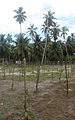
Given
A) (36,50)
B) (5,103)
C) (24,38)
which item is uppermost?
(24,38)

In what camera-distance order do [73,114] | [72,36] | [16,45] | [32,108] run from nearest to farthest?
[73,114] → [32,108] → [16,45] → [72,36]

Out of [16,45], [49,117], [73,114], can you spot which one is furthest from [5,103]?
[16,45]

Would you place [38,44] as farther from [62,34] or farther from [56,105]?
[56,105]

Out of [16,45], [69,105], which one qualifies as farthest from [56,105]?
[16,45]

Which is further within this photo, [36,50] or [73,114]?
[36,50]

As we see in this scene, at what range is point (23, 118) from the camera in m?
3.96

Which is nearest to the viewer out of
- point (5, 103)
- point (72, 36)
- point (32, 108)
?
point (32, 108)

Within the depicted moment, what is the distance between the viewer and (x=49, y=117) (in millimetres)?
4031

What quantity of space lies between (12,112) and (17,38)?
33.7 meters

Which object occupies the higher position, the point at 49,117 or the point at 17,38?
the point at 17,38

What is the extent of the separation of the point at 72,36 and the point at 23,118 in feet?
166

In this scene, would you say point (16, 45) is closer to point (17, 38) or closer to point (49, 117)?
point (17, 38)

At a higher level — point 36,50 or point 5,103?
point 36,50

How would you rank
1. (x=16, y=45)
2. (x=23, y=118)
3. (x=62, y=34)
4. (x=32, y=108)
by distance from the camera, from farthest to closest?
(x=62, y=34) < (x=16, y=45) < (x=32, y=108) < (x=23, y=118)
